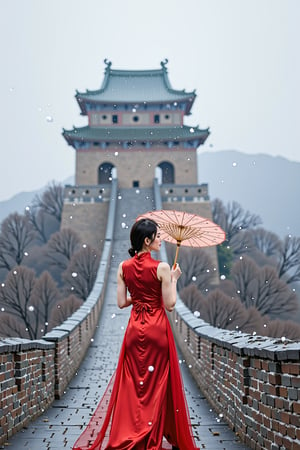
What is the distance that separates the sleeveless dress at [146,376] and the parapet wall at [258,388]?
0.56m

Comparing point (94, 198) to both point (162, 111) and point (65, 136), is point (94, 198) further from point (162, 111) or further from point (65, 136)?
point (162, 111)

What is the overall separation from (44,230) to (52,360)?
37.6m

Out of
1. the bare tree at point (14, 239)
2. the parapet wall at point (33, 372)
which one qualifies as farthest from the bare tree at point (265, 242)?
the parapet wall at point (33, 372)

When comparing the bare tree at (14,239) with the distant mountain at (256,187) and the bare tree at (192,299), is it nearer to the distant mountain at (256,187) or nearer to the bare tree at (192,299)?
the bare tree at (192,299)

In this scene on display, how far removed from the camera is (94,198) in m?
34.4

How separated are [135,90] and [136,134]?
4417mm

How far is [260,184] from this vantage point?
14050cm

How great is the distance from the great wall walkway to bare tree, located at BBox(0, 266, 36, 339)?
14767mm

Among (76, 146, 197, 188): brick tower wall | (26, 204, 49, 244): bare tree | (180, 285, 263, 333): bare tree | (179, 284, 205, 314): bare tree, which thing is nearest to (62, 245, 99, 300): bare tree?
(179, 284, 205, 314): bare tree

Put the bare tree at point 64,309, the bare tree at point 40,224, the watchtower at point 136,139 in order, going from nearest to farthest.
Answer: the bare tree at point 64,309 → the watchtower at point 136,139 → the bare tree at point 40,224

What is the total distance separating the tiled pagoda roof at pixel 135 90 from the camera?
1516 inches

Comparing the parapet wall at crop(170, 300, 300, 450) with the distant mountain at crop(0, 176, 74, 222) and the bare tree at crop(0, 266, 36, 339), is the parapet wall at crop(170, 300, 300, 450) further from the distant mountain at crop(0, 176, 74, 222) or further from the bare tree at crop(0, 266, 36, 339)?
the distant mountain at crop(0, 176, 74, 222)

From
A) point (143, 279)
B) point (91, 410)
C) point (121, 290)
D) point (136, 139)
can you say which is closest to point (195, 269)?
point (136, 139)

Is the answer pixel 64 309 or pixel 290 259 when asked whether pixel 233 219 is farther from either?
pixel 64 309
